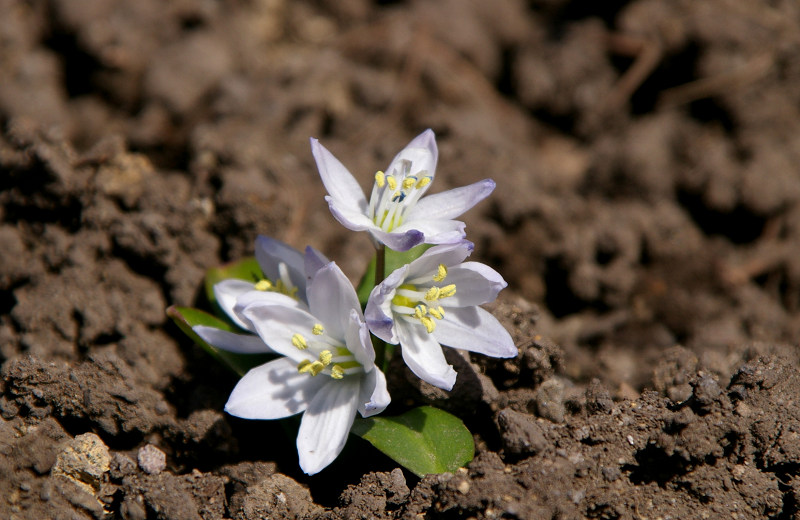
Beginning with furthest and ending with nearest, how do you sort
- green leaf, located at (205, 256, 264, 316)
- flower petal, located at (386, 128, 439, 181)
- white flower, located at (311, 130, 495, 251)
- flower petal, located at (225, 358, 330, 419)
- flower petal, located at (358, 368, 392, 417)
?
green leaf, located at (205, 256, 264, 316) → flower petal, located at (386, 128, 439, 181) → white flower, located at (311, 130, 495, 251) → flower petal, located at (225, 358, 330, 419) → flower petal, located at (358, 368, 392, 417)

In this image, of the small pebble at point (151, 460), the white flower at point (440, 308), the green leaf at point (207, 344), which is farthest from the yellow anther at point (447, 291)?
the small pebble at point (151, 460)

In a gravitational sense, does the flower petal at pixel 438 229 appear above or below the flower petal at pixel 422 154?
below

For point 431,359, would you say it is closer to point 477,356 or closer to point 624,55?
point 477,356

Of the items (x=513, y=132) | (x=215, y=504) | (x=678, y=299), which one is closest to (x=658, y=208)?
(x=678, y=299)

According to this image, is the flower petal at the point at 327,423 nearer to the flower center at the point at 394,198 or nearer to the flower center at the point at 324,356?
the flower center at the point at 324,356

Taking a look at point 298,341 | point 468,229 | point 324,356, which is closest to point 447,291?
point 324,356

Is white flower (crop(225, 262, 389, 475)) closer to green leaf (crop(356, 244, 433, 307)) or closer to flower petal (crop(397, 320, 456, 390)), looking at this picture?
flower petal (crop(397, 320, 456, 390))

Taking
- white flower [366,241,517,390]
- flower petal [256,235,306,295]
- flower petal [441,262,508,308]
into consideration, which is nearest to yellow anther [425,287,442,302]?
white flower [366,241,517,390]
